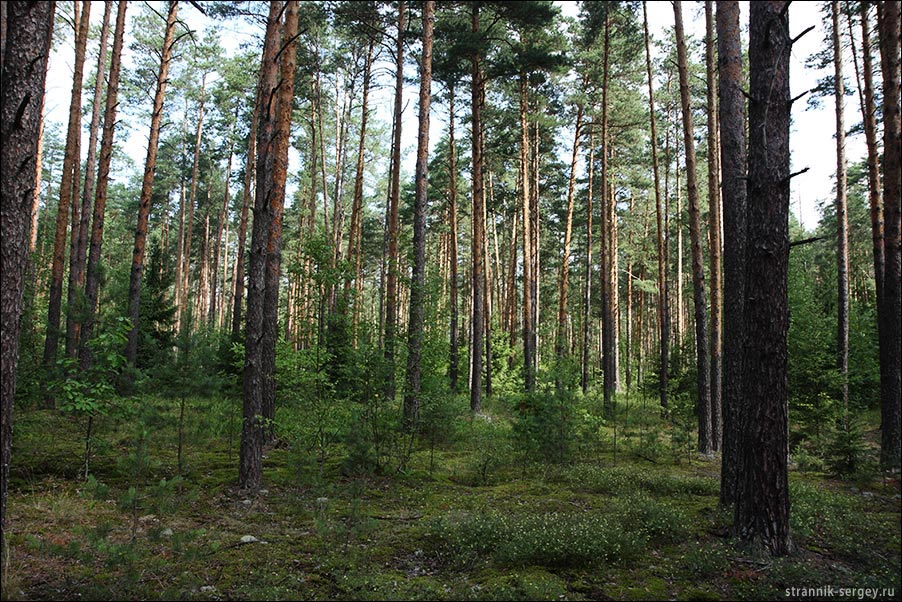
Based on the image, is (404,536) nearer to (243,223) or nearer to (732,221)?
(732,221)

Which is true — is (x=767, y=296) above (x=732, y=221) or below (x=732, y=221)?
below

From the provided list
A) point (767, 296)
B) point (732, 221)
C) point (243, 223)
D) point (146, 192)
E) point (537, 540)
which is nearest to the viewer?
point (537, 540)

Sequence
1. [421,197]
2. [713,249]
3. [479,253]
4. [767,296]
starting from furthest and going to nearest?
[479,253], [713,249], [421,197], [767,296]

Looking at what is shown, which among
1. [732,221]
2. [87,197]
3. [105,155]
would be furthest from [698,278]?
[87,197]

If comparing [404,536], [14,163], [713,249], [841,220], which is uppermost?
[841,220]

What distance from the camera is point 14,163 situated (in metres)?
3.47

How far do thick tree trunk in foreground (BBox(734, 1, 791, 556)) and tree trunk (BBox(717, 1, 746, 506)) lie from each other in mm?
1492

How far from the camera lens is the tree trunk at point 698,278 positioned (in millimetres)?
11117

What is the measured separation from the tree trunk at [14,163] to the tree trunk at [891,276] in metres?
11.5

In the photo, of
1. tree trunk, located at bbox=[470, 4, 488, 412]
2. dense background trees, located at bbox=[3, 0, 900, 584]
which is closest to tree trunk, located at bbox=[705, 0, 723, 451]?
dense background trees, located at bbox=[3, 0, 900, 584]

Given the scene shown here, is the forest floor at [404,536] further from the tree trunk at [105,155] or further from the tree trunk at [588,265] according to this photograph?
the tree trunk at [588,265]

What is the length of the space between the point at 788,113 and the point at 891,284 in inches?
271

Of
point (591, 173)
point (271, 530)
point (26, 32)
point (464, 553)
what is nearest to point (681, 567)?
point (464, 553)

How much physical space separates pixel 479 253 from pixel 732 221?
34.8ft
